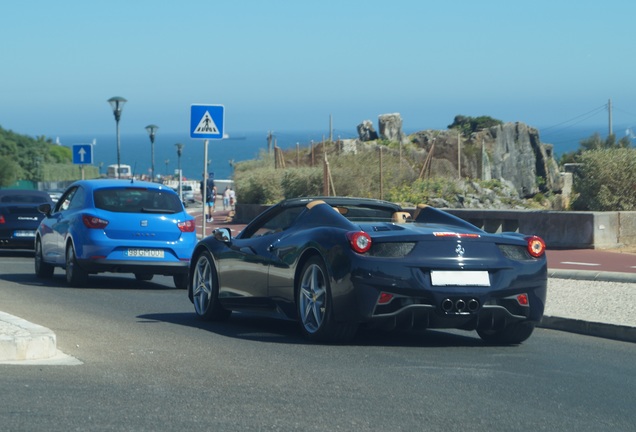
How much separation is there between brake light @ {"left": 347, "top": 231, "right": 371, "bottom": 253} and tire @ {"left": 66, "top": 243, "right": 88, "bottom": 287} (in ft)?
25.9

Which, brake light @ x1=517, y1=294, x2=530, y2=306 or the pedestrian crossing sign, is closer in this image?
brake light @ x1=517, y1=294, x2=530, y2=306

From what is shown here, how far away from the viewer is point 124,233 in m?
16.2

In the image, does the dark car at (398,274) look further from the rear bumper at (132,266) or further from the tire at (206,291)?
the rear bumper at (132,266)

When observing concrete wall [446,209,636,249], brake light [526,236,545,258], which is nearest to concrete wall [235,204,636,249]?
concrete wall [446,209,636,249]

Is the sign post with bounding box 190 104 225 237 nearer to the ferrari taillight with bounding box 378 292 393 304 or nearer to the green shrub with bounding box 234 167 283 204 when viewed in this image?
the ferrari taillight with bounding box 378 292 393 304

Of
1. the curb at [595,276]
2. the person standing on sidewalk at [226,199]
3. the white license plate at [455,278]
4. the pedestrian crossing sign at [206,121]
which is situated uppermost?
the pedestrian crossing sign at [206,121]

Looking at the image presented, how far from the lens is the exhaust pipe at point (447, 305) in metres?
9.12

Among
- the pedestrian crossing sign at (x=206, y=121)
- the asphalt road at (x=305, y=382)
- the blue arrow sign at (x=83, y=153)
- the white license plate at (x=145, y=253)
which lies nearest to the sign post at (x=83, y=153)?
the blue arrow sign at (x=83, y=153)

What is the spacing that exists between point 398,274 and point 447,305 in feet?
1.53

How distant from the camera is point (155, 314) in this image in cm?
1245

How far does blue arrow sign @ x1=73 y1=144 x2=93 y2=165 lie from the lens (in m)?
38.8

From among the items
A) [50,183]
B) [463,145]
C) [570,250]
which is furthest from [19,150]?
[570,250]

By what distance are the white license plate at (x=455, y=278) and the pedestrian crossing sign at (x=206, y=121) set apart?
13.0 m

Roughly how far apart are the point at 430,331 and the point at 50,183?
9696cm
